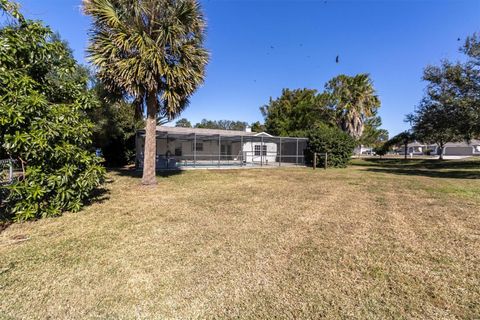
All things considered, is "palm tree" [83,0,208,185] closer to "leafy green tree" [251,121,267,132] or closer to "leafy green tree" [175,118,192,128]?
"leafy green tree" [251,121,267,132]

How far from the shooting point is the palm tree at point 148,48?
8188 millimetres

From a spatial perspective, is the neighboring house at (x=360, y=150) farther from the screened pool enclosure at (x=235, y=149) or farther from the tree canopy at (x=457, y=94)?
the tree canopy at (x=457, y=94)

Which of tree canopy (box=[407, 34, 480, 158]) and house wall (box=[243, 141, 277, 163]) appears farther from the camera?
house wall (box=[243, 141, 277, 163])

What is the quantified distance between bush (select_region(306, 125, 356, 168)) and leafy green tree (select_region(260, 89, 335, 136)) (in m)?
9.38

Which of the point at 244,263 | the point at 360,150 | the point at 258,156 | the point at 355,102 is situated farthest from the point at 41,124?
the point at 360,150

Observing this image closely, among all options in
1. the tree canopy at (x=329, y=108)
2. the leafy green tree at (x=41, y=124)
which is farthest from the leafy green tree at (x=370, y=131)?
the leafy green tree at (x=41, y=124)

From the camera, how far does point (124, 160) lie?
1942cm

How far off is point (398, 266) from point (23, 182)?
6696mm

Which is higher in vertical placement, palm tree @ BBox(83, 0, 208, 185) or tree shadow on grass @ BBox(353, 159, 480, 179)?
palm tree @ BBox(83, 0, 208, 185)

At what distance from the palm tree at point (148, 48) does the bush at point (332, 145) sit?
13430 mm

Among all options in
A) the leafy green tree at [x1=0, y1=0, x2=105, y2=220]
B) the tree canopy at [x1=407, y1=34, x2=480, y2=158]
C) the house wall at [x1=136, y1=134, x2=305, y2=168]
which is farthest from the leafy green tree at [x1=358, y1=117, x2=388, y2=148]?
the leafy green tree at [x1=0, y1=0, x2=105, y2=220]

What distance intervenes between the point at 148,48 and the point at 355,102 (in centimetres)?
2221

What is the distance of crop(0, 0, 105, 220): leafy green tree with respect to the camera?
467 centimetres

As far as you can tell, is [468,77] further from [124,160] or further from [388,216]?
[124,160]
